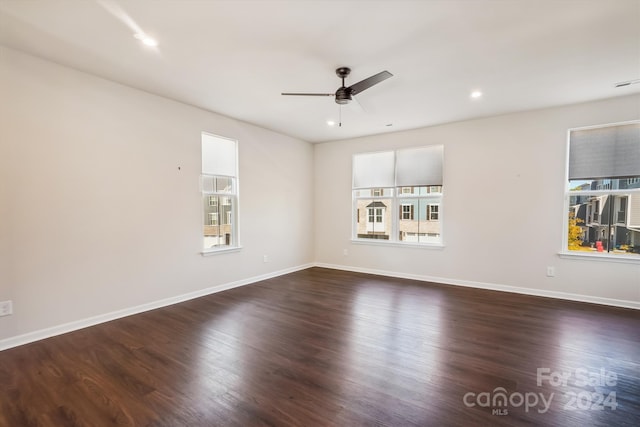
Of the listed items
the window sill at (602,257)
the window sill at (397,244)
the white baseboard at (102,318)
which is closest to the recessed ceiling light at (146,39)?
the white baseboard at (102,318)

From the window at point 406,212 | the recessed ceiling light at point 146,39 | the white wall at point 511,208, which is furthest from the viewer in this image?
the window at point 406,212

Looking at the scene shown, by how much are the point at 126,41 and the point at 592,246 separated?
6.02 meters

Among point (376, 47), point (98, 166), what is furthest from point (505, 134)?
point (98, 166)

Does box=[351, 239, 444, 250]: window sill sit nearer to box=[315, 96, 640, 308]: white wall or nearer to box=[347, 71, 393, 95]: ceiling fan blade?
box=[315, 96, 640, 308]: white wall

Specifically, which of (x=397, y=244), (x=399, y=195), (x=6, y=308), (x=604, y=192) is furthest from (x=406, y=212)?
(x=6, y=308)

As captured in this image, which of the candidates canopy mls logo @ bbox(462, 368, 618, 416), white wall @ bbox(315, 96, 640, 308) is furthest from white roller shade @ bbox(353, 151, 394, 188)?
canopy mls logo @ bbox(462, 368, 618, 416)

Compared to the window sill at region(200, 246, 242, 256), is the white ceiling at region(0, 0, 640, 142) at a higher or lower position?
higher

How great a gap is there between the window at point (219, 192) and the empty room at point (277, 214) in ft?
0.17

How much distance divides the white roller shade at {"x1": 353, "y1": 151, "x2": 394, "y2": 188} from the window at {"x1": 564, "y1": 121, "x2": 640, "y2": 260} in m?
2.69

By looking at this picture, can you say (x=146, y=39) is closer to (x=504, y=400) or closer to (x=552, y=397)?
(x=504, y=400)

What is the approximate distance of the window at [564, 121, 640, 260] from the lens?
12.2 ft

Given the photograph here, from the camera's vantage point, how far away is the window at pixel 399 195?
511 centimetres

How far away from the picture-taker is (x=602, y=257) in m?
3.82

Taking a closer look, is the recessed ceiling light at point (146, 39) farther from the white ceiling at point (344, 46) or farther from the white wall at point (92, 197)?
the white wall at point (92, 197)
